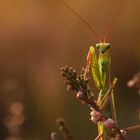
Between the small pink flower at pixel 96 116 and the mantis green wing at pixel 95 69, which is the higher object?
the mantis green wing at pixel 95 69

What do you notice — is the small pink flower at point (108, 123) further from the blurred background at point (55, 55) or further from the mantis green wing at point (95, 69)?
the blurred background at point (55, 55)

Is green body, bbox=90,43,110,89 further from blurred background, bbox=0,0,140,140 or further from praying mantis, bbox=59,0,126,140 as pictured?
blurred background, bbox=0,0,140,140

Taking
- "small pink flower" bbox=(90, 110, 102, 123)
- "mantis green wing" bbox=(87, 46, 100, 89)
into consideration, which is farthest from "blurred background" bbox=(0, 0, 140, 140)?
"small pink flower" bbox=(90, 110, 102, 123)

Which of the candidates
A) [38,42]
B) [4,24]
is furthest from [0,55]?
[4,24]

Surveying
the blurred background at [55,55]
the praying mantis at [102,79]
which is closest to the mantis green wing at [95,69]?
the praying mantis at [102,79]

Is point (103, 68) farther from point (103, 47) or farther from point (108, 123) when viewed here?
point (108, 123)

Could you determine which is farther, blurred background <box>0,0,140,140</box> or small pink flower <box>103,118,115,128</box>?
blurred background <box>0,0,140,140</box>

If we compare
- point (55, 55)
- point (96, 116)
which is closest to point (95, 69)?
point (96, 116)

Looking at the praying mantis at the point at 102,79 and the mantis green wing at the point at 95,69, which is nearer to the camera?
the praying mantis at the point at 102,79

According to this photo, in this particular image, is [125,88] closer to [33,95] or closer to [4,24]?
[33,95]
